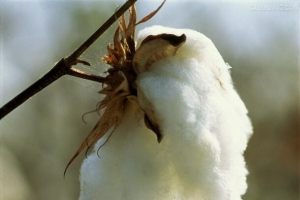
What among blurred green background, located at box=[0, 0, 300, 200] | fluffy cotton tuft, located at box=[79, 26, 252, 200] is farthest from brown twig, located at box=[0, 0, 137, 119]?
blurred green background, located at box=[0, 0, 300, 200]

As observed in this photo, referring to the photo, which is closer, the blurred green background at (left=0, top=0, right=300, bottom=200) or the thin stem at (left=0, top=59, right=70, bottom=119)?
the thin stem at (left=0, top=59, right=70, bottom=119)

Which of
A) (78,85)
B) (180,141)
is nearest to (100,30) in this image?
(180,141)

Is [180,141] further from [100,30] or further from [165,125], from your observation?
[100,30]

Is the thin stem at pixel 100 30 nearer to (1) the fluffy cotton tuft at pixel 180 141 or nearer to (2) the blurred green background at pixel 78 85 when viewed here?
(1) the fluffy cotton tuft at pixel 180 141

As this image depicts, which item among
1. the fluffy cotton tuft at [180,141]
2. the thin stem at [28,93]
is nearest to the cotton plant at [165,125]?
the fluffy cotton tuft at [180,141]

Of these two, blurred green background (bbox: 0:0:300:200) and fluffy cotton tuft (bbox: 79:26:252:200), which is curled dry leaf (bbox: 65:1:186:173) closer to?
fluffy cotton tuft (bbox: 79:26:252:200)

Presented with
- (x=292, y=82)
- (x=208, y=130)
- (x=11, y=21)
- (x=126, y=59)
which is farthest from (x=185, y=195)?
(x=292, y=82)

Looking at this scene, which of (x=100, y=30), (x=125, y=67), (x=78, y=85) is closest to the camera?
(x=100, y=30)

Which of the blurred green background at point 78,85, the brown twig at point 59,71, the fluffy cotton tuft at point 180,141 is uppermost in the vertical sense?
the brown twig at point 59,71
